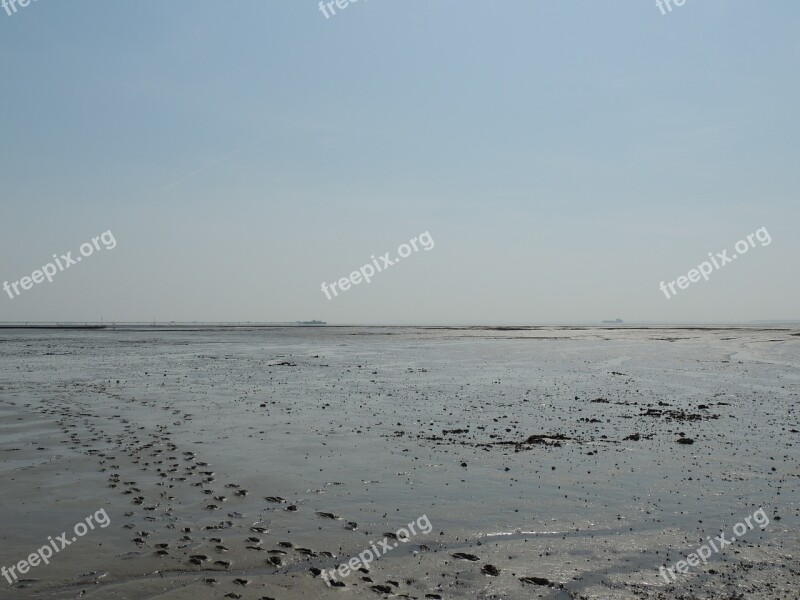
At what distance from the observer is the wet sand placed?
8438 millimetres

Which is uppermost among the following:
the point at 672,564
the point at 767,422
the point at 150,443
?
the point at 150,443

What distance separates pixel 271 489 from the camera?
42.1 feet

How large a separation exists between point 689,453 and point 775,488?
11.2ft

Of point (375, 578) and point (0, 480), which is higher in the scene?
point (0, 480)

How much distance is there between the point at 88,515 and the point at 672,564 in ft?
33.2

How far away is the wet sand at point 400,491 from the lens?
8.44 meters

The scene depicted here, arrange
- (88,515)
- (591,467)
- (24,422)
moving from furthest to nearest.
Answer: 1. (24,422)
2. (591,467)
3. (88,515)

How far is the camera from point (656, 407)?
2472cm

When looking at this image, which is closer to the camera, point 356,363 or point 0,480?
point 0,480

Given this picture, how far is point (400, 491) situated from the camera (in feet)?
42.0

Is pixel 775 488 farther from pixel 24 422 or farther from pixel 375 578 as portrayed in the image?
pixel 24 422

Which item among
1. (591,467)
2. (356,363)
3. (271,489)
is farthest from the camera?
(356,363)

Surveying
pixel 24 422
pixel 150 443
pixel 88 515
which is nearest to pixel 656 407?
pixel 150 443

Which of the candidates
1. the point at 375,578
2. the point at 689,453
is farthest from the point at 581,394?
the point at 375,578
